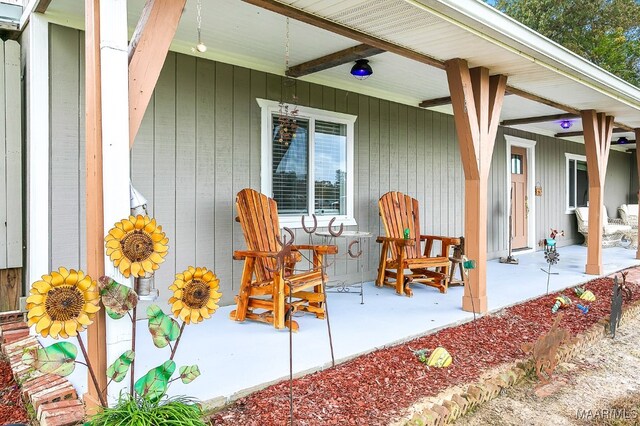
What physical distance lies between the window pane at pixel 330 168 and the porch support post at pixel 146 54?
276cm

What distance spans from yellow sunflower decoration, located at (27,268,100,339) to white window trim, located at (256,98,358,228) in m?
2.67

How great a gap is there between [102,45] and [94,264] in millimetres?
891

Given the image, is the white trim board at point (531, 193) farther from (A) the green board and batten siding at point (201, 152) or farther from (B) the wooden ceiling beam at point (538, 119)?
(A) the green board and batten siding at point (201, 152)

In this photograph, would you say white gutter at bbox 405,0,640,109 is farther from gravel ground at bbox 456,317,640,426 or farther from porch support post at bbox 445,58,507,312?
gravel ground at bbox 456,317,640,426

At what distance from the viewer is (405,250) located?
15.1ft

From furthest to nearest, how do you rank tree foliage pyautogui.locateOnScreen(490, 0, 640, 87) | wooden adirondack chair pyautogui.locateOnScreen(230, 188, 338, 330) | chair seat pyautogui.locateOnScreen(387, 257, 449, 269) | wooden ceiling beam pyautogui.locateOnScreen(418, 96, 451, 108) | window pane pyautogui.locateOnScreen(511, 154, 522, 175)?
tree foliage pyautogui.locateOnScreen(490, 0, 640, 87) < window pane pyautogui.locateOnScreen(511, 154, 522, 175) < wooden ceiling beam pyautogui.locateOnScreen(418, 96, 451, 108) < chair seat pyautogui.locateOnScreen(387, 257, 449, 269) < wooden adirondack chair pyautogui.locateOnScreen(230, 188, 338, 330)

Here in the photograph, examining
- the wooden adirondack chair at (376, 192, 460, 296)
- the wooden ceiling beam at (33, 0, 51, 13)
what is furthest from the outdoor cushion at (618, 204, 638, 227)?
the wooden ceiling beam at (33, 0, 51, 13)

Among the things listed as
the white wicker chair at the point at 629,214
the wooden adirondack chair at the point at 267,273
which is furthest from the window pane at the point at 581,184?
the wooden adirondack chair at the point at 267,273

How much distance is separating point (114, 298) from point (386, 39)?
2518mm

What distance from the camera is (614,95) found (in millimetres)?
4820

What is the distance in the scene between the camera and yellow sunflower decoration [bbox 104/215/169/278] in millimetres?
1648

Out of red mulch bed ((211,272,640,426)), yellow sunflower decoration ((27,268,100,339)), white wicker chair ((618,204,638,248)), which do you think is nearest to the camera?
yellow sunflower decoration ((27,268,100,339))

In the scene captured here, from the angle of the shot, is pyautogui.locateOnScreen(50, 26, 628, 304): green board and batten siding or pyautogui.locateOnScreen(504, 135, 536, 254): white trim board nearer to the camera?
pyautogui.locateOnScreen(50, 26, 628, 304): green board and batten siding

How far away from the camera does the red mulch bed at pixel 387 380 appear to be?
2035 millimetres
